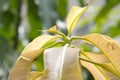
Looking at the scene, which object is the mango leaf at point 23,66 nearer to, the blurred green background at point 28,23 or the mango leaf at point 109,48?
the mango leaf at point 109,48

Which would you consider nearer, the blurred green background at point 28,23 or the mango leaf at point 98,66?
the mango leaf at point 98,66

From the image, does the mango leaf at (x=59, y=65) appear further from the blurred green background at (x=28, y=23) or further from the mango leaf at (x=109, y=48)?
the blurred green background at (x=28, y=23)

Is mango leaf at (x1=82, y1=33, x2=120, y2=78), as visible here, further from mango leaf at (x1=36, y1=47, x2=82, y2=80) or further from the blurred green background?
the blurred green background

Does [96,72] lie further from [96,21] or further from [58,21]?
[96,21]

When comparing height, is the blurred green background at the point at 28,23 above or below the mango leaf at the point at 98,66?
above

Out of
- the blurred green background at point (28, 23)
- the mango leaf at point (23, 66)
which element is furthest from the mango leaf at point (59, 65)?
the blurred green background at point (28, 23)

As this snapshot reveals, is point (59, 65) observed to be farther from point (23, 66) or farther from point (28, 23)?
point (28, 23)
